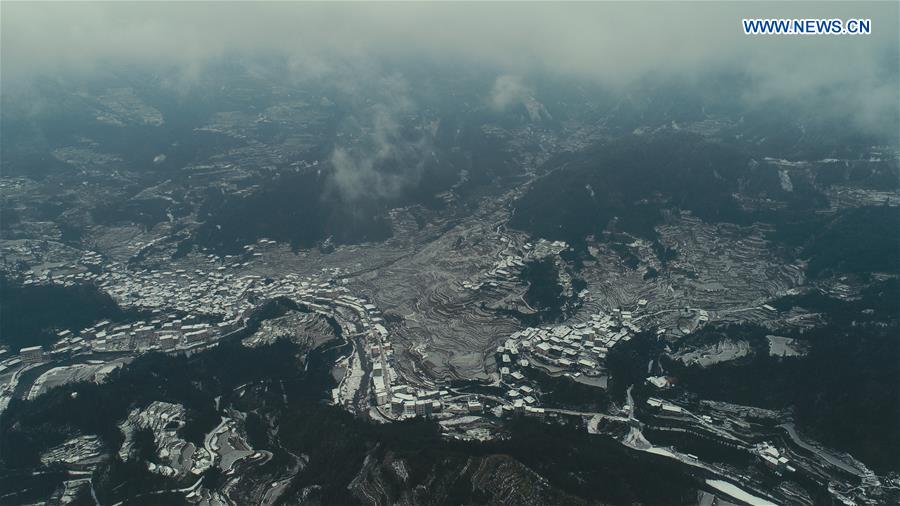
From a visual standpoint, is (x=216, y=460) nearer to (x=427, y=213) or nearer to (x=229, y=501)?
(x=229, y=501)

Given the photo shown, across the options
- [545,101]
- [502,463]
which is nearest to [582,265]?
[502,463]

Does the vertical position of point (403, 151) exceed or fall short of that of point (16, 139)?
it falls short

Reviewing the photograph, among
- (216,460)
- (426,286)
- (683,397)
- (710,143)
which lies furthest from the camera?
(710,143)

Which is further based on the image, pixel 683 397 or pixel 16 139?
pixel 16 139

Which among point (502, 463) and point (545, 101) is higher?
point (545, 101)

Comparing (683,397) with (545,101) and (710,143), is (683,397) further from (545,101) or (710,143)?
(545,101)

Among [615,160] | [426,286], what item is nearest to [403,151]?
[615,160]

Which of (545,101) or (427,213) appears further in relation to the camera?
(545,101)

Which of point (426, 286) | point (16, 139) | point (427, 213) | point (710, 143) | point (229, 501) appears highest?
point (16, 139)

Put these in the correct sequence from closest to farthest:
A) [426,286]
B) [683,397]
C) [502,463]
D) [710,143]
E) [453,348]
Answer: [502,463], [683,397], [453,348], [426,286], [710,143]
